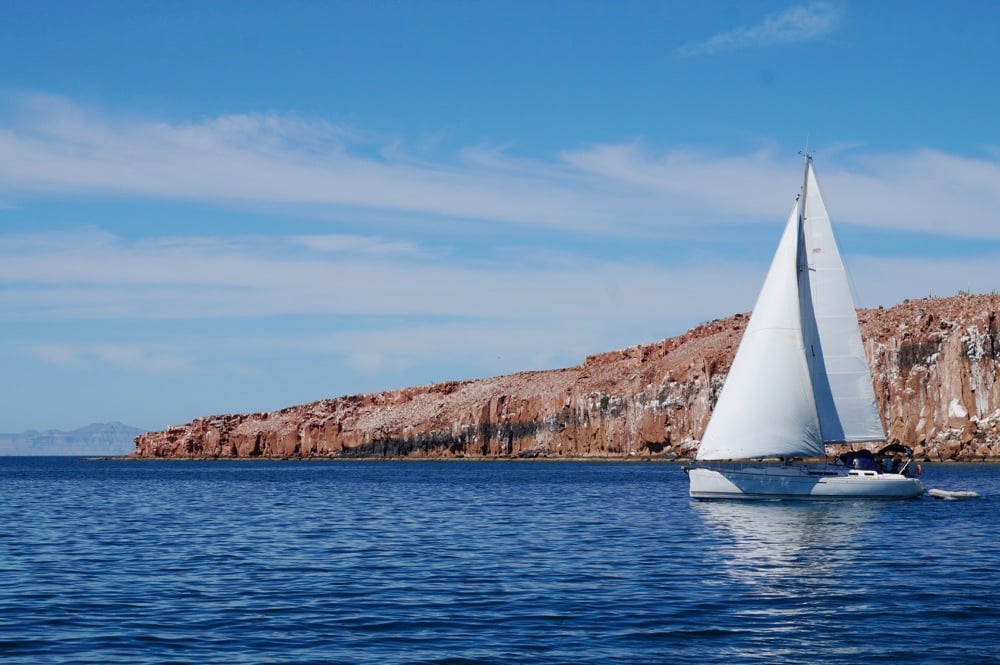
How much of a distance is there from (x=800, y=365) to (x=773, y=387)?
4.92ft

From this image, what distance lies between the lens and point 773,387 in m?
44.5

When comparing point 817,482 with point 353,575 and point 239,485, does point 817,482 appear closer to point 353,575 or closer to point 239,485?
point 353,575

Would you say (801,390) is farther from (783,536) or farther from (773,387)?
(783,536)

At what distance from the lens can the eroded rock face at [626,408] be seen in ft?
340

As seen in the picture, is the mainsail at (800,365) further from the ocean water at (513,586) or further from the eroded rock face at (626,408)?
the eroded rock face at (626,408)

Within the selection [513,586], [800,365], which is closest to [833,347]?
[800,365]

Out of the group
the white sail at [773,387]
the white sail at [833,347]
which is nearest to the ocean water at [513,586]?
the white sail at [773,387]

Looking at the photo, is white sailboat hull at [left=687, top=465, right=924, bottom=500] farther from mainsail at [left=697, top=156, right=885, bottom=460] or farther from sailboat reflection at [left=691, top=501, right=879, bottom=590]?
mainsail at [left=697, top=156, right=885, bottom=460]


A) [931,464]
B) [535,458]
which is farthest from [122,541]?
[535,458]

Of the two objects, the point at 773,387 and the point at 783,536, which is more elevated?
the point at 773,387

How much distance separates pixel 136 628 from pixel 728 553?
15757 mm

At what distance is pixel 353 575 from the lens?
26203mm

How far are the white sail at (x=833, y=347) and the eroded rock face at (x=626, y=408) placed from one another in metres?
60.5

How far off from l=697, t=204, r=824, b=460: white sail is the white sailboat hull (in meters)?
1.37
